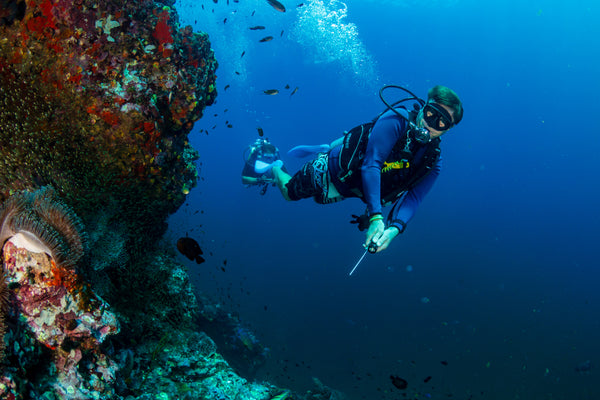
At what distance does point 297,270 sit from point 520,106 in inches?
3141

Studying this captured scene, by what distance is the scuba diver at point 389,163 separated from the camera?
368cm

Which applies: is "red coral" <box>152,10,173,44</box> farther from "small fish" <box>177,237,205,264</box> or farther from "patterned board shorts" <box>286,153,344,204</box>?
"patterned board shorts" <box>286,153,344,204</box>

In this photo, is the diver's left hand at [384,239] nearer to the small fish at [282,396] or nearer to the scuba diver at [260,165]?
the small fish at [282,396]

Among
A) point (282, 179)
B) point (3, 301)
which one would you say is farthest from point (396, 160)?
point (3, 301)

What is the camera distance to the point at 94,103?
3.46m

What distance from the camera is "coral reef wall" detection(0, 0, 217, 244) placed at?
309cm

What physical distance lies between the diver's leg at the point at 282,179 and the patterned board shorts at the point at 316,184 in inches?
9.2

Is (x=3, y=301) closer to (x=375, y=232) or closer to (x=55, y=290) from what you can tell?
(x=55, y=290)

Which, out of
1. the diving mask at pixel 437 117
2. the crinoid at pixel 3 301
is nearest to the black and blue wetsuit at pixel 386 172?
the diving mask at pixel 437 117

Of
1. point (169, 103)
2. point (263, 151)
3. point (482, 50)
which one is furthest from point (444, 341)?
point (482, 50)

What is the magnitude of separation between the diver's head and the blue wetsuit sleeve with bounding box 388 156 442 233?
819 millimetres

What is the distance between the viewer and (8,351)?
1905mm

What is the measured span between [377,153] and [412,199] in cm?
111

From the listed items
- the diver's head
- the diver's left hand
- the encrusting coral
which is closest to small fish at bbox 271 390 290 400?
the encrusting coral
